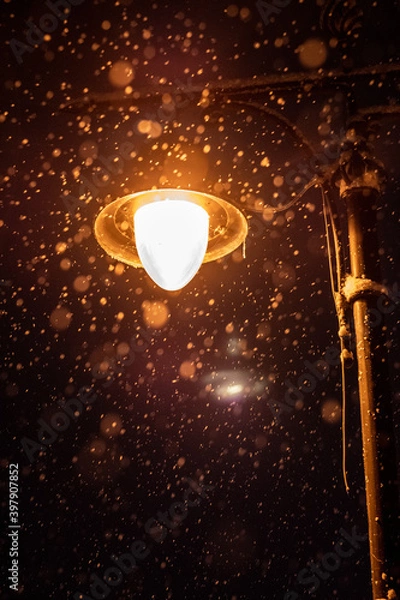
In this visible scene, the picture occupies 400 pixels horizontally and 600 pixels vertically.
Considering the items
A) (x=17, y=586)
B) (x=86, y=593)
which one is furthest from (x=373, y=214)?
(x=86, y=593)

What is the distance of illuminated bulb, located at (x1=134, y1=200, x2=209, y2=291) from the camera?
3354 millimetres

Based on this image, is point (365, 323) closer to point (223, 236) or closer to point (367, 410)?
point (367, 410)

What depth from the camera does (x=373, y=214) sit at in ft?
9.73

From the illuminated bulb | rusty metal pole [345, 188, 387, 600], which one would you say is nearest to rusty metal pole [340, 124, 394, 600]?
rusty metal pole [345, 188, 387, 600]

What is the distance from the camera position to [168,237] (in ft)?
11.1

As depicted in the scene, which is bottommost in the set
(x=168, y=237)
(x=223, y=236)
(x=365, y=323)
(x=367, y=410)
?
(x=367, y=410)

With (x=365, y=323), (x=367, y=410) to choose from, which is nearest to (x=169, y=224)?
(x=365, y=323)

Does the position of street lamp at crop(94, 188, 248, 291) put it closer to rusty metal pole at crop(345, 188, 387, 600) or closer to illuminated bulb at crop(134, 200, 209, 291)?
illuminated bulb at crop(134, 200, 209, 291)

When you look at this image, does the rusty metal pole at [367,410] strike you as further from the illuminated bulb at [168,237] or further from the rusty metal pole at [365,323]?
the illuminated bulb at [168,237]

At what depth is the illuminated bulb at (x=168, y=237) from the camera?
3.35m

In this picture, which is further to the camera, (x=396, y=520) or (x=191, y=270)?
(x=191, y=270)

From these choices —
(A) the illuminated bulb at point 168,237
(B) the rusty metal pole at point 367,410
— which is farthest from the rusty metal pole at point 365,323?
(A) the illuminated bulb at point 168,237

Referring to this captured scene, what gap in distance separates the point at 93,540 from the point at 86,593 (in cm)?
322

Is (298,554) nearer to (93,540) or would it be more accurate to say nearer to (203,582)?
(203,582)
